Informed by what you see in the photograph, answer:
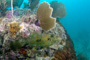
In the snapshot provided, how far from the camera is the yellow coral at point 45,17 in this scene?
13.2 ft

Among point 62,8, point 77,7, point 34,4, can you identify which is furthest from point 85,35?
point 77,7

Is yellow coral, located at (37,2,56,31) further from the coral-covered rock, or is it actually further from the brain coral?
the brain coral

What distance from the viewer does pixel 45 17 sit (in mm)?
4062

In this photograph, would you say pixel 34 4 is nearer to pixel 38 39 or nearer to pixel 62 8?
pixel 62 8

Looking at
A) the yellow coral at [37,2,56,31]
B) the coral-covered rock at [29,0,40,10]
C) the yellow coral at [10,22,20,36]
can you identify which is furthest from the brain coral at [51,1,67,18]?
the yellow coral at [10,22,20,36]

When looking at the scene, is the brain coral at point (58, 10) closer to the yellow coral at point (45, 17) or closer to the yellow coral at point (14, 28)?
the yellow coral at point (45, 17)

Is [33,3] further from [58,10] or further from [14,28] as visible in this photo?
[14,28]

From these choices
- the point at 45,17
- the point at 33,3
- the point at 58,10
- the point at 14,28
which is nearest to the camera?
the point at 14,28

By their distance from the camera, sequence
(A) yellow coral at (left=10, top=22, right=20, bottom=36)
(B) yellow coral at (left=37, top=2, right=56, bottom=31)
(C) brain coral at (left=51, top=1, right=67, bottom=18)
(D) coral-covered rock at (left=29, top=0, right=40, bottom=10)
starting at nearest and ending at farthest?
1. (A) yellow coral at (left=10, top=22, right=20, bottom=36)
2. (B) yellow coral at (left=37, top=2, right=56, bottom=31)
3. (D) coral-covered rock at (left=29, top=0, right=40, bottom=10)
4. (C) brain coral at (left=51, top=1, right=67, bottom=18)

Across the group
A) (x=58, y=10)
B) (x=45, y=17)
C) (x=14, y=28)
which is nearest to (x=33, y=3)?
(x=58, y=10)

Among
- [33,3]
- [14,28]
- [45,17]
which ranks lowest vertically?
[14,28]

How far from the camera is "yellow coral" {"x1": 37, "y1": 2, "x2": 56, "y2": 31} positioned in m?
4.03

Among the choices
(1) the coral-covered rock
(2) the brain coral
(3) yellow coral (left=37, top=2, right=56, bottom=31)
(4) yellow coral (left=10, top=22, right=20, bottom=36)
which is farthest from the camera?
(2) the brain coral

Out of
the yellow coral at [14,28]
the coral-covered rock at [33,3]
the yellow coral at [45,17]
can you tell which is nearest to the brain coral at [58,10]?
the coral-covered rock at [33,3]
